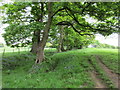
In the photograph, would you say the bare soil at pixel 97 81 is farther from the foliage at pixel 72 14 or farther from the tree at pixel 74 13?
the foliage at pixel 72 14

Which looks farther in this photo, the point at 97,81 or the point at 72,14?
the point at 72,14

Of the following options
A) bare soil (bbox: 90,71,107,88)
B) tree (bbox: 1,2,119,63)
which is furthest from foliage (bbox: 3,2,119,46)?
bare soil (bbox: 90,71,107,88)

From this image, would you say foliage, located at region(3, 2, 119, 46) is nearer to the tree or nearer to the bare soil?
the tree

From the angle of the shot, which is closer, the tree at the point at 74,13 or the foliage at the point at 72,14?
the foliage at the point at 72,14

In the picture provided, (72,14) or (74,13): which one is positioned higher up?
(74,13)

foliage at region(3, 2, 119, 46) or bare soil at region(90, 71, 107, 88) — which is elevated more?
foliage at region(3, 2, 119, 46)

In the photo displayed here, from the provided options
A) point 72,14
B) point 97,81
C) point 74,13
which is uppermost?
point 74,13

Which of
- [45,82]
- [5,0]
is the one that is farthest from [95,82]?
[5,0]

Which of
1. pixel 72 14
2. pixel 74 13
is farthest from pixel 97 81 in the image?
pixel 74 13

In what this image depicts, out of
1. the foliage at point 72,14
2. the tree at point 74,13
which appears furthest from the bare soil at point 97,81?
the foliage at point 72,14

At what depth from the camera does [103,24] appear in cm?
1451

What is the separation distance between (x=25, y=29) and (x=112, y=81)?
9507mm

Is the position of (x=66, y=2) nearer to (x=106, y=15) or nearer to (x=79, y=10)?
(x=79, y=10)

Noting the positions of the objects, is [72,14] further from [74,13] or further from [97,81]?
[97,81]
